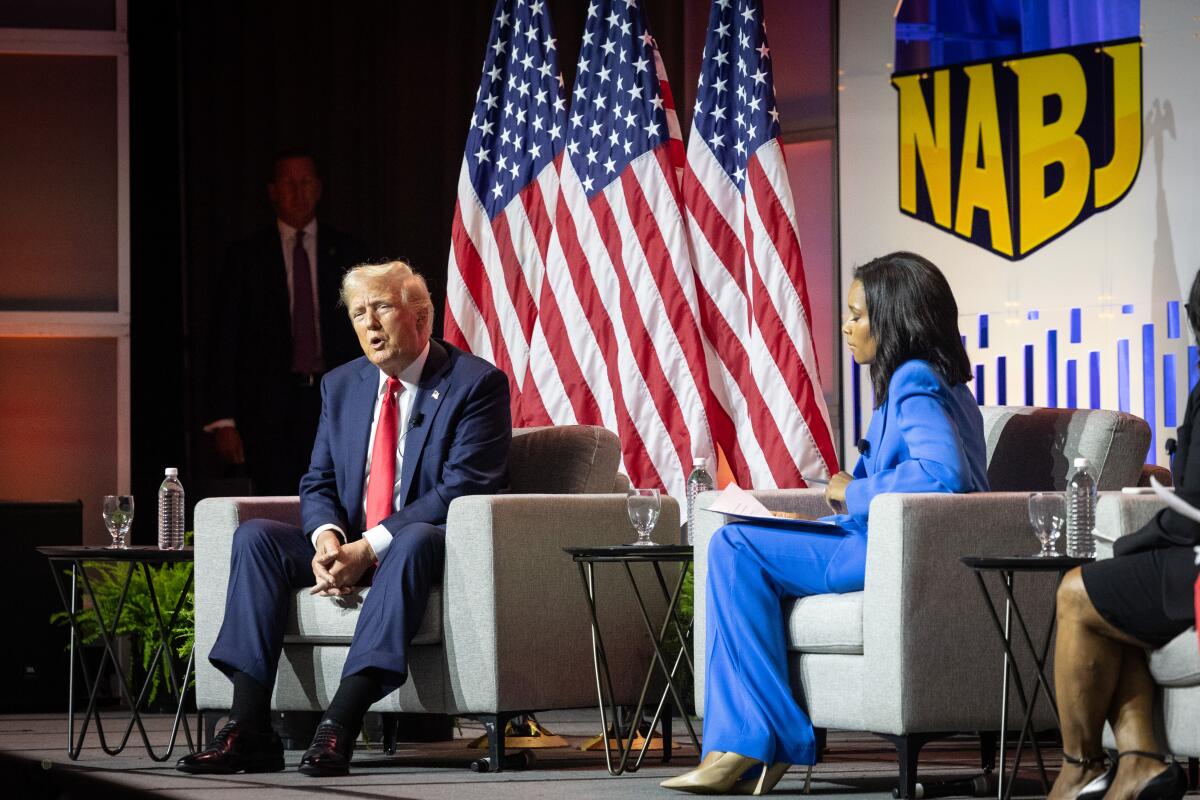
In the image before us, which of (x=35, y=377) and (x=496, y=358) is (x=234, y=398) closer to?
(x=35, y=377)

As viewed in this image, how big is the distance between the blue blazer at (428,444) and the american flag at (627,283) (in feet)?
4.63

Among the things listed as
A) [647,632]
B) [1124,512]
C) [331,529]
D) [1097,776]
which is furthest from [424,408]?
[1097,776]

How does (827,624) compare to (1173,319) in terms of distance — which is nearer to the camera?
(827,624)

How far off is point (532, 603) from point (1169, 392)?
101 inches

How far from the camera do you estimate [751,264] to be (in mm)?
6039

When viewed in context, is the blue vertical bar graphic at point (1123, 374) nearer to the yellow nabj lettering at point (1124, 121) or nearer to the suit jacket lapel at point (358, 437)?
the yellow nabj lettering at point (1124, 121)

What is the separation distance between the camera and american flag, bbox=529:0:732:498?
5.99m

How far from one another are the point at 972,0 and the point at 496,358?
218 centimetres

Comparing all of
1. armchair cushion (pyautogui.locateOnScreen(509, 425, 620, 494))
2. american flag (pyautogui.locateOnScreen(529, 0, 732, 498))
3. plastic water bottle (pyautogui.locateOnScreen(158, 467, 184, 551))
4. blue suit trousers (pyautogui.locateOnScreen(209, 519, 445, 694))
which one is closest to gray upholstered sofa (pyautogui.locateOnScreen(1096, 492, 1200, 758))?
blue suit trousers (pyautogui.locateOnScreen(209, 519, 445, 694))

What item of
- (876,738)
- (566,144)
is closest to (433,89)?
(566,144)

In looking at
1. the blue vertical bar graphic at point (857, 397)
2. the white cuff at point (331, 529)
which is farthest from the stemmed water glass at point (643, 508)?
the blue vertical bar graphic at point (857, 397)

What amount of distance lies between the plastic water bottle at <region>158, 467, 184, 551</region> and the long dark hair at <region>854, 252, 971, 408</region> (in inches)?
75.8

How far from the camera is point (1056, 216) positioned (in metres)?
6.20

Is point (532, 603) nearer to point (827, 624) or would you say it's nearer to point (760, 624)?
point (760, 624)
